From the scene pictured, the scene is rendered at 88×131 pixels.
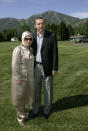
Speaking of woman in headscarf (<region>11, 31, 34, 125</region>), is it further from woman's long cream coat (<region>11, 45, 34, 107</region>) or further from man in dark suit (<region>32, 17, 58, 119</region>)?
man in dark suit (<region>32, 17, 58, 119</region>)

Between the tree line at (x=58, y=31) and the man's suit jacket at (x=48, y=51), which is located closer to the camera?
the man's suit jacket at (x=48, y=51)

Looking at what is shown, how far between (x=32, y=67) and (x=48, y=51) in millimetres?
560

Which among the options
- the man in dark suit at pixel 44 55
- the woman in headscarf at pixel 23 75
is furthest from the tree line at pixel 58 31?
the woman in headscarf at pixel 23 75

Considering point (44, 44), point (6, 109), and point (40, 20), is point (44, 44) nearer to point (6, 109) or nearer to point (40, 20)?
point (40, 20)

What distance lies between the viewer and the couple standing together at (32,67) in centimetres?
430

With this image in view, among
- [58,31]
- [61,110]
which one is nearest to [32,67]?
[61,110]

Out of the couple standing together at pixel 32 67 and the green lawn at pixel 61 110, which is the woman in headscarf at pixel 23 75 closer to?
the couple standing together at pixel 32 67

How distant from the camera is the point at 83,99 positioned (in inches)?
259

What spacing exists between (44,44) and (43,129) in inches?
76.6

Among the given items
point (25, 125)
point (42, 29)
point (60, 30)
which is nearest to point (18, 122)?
point (25, 125)

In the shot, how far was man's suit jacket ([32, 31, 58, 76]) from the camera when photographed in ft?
15.4

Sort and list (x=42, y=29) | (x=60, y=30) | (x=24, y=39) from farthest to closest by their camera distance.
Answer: (x=60, y=30) < (x=42, y=29) < (x=24, y=39)

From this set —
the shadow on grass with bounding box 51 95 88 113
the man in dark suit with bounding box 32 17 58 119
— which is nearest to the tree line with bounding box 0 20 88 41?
the shadow on grass with bounding box 51 95 88 113

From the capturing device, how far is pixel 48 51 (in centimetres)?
474
